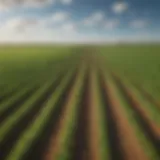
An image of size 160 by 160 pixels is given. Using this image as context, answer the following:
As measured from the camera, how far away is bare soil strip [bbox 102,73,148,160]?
5.56m

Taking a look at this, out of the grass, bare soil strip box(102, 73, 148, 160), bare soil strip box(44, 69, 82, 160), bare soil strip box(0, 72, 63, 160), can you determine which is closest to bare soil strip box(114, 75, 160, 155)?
bare soil strip box(102, 73, 148, 160)

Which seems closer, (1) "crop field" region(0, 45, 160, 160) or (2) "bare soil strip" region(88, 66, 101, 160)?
(2) "bare soil strip" region(88, 66, 101, 160)

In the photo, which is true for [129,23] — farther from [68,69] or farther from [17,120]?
[17,120]

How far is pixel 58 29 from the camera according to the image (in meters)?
8.23

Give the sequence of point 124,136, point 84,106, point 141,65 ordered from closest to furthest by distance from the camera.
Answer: point 124,136 < point 84,106 < point 141,65

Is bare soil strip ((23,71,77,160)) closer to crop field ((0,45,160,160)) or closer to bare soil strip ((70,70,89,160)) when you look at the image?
crop field ((0,45,160,160))

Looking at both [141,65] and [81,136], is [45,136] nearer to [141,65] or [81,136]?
[81,136]

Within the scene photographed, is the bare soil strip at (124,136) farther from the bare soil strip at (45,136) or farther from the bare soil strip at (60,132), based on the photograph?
the bare soil strip at (45,136)

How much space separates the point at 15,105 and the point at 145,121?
131 inches

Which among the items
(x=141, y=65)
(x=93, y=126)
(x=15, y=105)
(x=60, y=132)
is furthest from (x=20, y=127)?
(x=141, y=65)

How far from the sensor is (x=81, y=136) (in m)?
6.21

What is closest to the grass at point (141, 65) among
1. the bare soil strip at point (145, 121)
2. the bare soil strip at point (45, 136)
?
the bare soil strip at point (145, 121)

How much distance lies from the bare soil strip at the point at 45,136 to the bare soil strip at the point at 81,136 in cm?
49

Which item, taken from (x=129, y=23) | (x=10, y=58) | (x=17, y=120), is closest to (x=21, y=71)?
(x=10, y=58)
